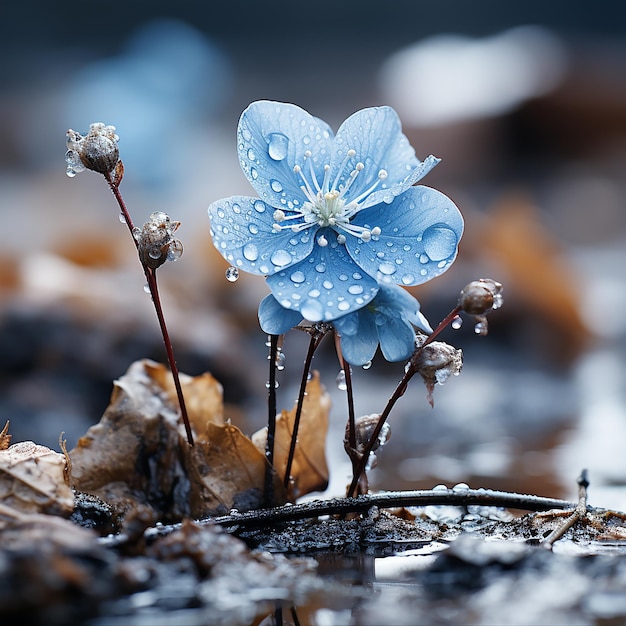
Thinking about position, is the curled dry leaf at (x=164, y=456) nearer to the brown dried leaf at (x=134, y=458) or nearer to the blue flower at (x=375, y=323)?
the brown dried leaf at (x=134, y=458)

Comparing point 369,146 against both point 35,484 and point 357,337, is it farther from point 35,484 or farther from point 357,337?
point 35,484

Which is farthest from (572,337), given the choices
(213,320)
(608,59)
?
(608,59)

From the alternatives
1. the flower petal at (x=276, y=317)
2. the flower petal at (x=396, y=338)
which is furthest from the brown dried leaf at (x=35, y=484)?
Answer: the flower petal at (x=396, y=338)

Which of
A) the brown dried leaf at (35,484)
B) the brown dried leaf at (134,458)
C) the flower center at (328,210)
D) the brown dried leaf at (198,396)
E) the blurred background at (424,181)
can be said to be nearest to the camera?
the brown dried leaf at (35,484)

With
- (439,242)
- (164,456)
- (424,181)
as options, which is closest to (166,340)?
(164,456)

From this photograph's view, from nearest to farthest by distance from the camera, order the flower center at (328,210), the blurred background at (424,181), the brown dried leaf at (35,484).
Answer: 1. the brown dried leaf at (35,484)
2. the flower center at (328,210)
3. the blurred background at (424,181)

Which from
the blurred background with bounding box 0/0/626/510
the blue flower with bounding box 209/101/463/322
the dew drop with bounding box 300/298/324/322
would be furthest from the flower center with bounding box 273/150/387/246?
the blurred background with bounding box 0/0/626/510

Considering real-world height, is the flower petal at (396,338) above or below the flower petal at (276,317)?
below
